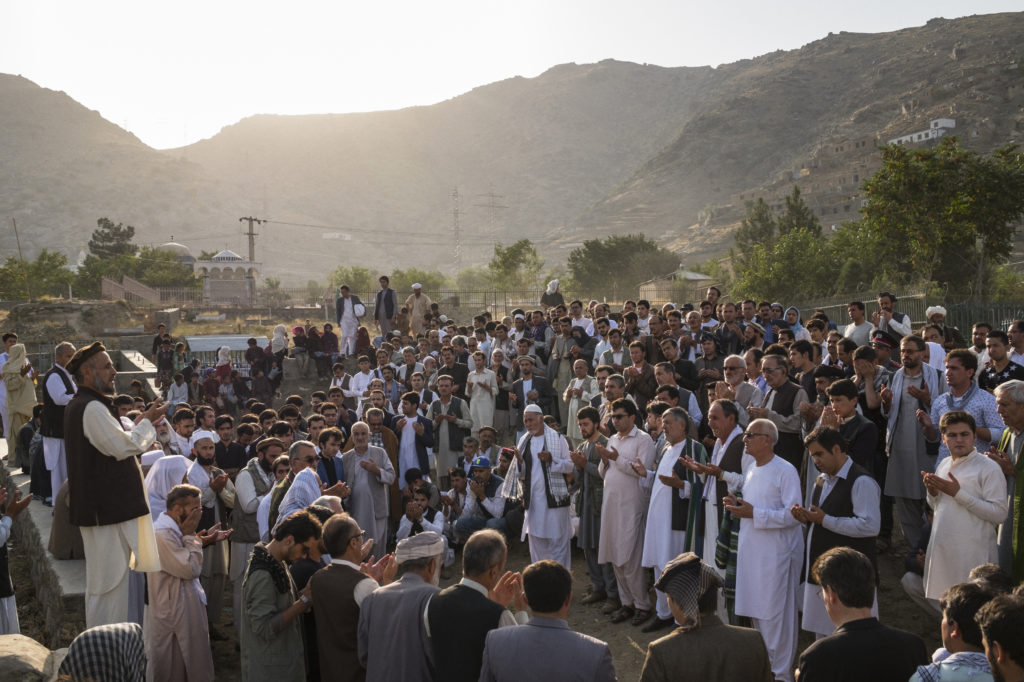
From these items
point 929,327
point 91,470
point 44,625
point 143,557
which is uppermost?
point 929,327

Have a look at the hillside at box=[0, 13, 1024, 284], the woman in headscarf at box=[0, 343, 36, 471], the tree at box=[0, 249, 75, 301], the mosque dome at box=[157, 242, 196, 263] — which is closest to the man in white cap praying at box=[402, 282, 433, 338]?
the woman in headscarf at box=[0, 343, 36, 471]

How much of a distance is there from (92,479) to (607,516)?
4273mm

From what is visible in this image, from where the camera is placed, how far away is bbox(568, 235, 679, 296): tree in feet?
191

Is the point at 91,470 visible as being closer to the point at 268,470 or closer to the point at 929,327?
the point at 268,470

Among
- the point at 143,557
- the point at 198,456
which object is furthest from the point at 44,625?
the point at 143,557

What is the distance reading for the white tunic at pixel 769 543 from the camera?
5.53m

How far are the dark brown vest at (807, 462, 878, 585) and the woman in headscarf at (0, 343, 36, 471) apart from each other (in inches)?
458

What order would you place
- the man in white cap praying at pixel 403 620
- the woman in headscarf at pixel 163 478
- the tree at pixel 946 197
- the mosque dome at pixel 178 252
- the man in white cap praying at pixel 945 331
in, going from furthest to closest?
the mosque dome at pixel 178 252, the tree at pixel 946 197, the man in white cap praying at pixel 945 331, the woman in headscarf at pixel 163 478, the man in white cap praying at pixel 403 620

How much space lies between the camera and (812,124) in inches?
4983

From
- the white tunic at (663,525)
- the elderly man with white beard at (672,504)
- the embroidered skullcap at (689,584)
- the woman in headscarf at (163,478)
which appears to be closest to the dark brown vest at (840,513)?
the elderly man with white beard at (672,504)

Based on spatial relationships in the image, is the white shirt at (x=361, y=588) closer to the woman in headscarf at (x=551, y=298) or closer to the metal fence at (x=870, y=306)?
the metal fence at (x=870, y=306)

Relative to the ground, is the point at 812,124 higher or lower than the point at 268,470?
higher

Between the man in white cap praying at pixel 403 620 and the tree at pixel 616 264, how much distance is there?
5353 centimetres

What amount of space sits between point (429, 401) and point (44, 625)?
5.38 meters
